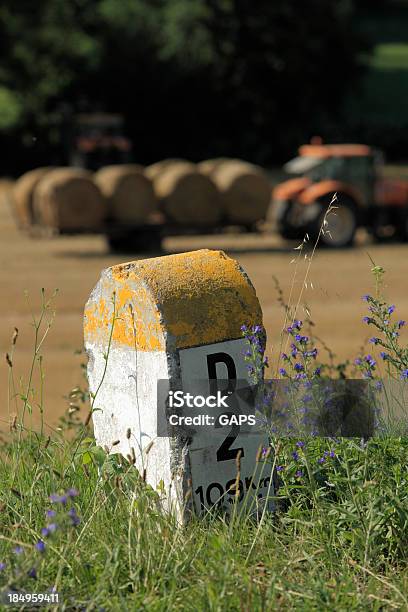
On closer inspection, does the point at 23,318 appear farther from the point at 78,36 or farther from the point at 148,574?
the point at 78,36

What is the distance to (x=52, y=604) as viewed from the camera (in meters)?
3.16

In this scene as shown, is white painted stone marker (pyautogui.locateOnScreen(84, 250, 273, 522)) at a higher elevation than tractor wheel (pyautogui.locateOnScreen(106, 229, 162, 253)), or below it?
below

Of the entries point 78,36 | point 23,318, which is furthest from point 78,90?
point 23,318

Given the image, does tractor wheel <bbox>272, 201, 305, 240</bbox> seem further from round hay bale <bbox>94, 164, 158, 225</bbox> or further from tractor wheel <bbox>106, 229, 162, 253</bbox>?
round hay bale <bbox>94, 164, 158, 225</bbox>

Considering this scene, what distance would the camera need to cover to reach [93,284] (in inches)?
552

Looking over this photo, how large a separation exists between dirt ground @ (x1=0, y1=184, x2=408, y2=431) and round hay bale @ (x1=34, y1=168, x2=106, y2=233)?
0.53m

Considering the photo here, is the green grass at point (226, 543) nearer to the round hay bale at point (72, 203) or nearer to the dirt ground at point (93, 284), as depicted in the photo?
the dirt ground at point (93, 284)

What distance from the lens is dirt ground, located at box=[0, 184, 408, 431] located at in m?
8.84

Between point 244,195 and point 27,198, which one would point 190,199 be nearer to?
point 244,195

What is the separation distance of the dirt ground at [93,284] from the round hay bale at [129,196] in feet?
2.08

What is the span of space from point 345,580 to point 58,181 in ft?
44.9

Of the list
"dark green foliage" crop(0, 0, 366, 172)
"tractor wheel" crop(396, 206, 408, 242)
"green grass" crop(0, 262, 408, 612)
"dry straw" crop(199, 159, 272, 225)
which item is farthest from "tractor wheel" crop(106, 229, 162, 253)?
"dark green foliage" crop(0, 0, 366, 172)

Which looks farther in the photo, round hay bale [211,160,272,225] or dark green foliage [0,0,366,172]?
dark green foliage [0,0,366,172]

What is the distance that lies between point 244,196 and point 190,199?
0.89 metres
